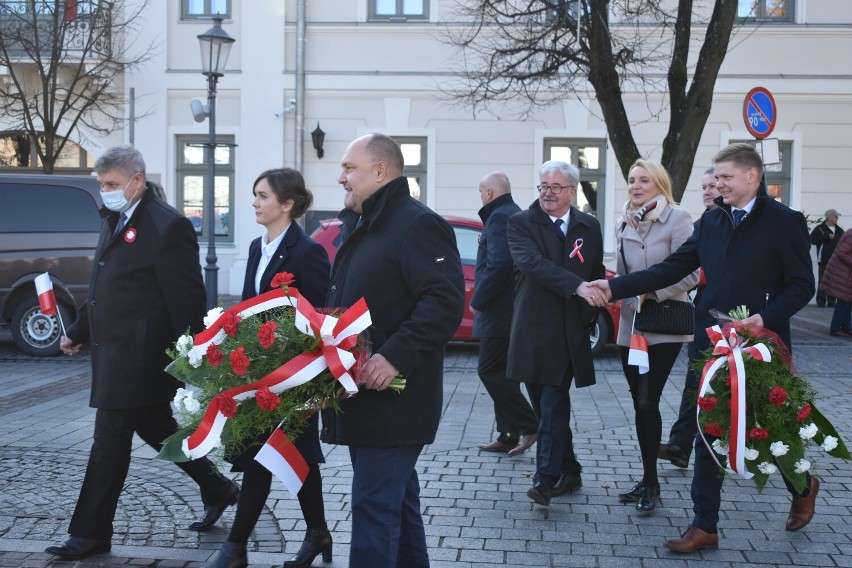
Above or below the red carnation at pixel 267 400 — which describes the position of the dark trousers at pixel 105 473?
below

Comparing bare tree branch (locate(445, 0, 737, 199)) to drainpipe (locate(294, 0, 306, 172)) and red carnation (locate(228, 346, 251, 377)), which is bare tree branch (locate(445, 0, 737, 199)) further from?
red carnation (locate(228, 346, 251, 377))

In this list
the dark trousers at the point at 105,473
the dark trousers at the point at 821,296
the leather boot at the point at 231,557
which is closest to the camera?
the leather boot at the point at 231,557

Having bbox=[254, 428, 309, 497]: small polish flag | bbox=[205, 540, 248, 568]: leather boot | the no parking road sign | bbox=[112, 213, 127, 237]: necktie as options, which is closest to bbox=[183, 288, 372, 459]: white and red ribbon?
bbox=[254, 428, 309, 497]: small polish flag

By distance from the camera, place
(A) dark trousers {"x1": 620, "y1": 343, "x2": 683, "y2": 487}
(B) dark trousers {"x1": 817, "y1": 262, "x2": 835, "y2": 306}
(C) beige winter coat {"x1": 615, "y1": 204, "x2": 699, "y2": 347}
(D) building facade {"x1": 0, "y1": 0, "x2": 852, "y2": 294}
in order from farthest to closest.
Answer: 1. (B) dark trousers {"x1": 817, "y1": 262, "x2": 835, "y2": 306}
2. (D) building facade {"x1": 0, "y1": 0, "x2": 852, "y2": 294}
3. (C) beige winter coat {"x1": 615, "y1": 204, "x2": 699, "y2": 347}
4. (A) dark trousers {"x1": 620, "y1": 343, "x2": 683, "y2": 487}

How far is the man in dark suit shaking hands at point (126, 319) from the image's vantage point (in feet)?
16.0

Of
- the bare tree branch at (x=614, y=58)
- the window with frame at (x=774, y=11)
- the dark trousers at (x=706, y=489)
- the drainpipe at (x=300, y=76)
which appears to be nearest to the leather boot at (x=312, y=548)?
the dark trousers at (x=706, y=489)

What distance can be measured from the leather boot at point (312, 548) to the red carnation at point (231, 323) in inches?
51.6

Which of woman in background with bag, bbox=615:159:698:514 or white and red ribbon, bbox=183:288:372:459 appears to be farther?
woman in background with bag, bbox=615:159:698:514

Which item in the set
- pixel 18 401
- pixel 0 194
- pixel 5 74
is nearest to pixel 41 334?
pixel 0 194

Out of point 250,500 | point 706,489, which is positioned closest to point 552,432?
point 706,489

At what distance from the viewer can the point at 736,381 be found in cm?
480

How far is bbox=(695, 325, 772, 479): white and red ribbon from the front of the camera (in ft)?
15.7

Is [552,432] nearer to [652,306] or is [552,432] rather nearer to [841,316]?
[652,306]

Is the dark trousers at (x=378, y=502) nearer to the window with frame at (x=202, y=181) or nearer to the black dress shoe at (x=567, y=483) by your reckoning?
the black dress shoe at (x=567, y=483)
